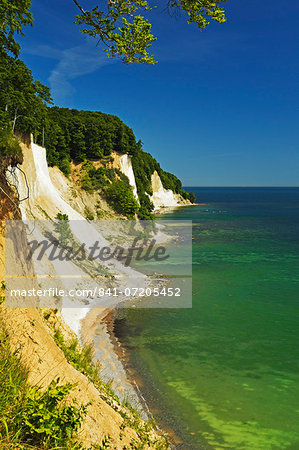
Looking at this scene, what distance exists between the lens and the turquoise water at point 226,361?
11.3 metres

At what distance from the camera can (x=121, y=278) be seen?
27438mm

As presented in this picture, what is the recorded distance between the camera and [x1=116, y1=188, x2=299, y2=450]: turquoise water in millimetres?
11320

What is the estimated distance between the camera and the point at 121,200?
4931 centimetres

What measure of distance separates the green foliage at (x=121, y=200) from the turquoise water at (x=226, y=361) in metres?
22.0

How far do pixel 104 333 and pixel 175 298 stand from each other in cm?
832

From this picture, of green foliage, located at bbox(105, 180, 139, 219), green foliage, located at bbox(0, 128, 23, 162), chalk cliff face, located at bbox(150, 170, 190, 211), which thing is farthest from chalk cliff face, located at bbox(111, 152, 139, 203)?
green foliage, located at bbox(0, 128, 23, 162)

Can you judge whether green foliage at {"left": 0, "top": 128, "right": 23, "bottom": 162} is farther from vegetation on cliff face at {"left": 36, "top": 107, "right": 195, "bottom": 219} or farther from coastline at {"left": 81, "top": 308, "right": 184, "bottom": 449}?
vegetation on cliff face at {"left": 36, "top": 107, "right": 195, "bottom": 219}

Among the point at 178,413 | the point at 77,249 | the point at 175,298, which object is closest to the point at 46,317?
the point at 178,413

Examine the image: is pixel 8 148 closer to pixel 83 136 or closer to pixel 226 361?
pixel 226 361

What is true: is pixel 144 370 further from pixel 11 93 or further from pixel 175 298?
pixel 11 93

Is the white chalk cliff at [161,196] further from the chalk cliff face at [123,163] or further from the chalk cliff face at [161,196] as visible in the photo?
the chalk cliff face at [123,163]

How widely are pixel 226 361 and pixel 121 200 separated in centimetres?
3655

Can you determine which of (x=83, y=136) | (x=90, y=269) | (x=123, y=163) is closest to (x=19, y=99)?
(x=90, y=269)

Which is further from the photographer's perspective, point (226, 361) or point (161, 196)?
point (161, 196)
